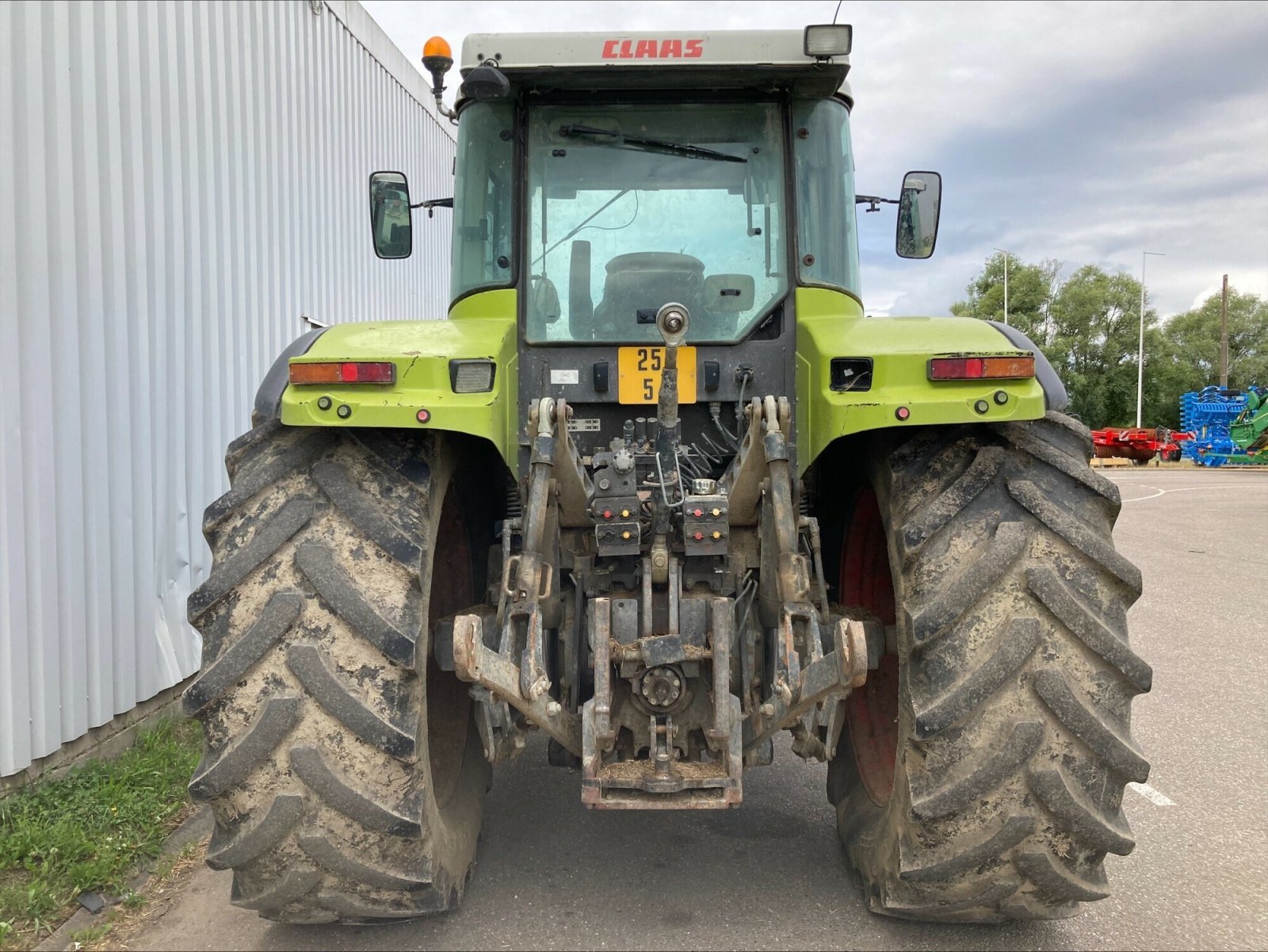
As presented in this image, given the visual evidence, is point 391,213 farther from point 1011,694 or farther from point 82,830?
point 1011,694

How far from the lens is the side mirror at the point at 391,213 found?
429 centimetres

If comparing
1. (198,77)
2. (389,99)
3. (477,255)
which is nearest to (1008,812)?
(477,255)

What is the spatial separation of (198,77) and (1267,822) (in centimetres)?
628

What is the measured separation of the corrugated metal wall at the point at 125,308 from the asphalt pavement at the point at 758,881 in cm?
146

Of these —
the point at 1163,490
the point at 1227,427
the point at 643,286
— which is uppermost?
the point at 643,286

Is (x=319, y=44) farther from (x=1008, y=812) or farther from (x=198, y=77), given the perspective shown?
(x=1008, y=812)

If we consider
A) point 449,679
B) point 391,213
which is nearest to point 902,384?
point 449,679

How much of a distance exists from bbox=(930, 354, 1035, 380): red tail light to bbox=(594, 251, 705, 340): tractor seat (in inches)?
40.9

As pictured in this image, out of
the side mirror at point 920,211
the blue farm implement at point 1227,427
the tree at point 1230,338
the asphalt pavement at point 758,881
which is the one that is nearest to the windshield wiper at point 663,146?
the side mirror at point 920,211

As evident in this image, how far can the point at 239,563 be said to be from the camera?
2555 millimetres

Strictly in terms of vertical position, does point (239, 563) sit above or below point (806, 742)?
above

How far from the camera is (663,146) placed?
3482mm

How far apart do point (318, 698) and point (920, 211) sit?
314 centimetres

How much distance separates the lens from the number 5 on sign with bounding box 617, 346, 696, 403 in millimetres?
3367
